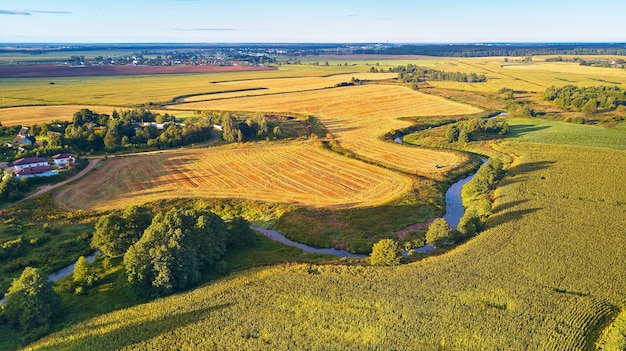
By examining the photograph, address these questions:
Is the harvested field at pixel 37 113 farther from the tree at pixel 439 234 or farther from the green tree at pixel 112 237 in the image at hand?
the tree at pixel 439 234

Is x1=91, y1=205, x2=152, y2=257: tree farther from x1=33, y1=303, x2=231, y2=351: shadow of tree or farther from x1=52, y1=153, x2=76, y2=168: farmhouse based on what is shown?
x1=52, y1=153, x2=76, y2=168: farmhouse

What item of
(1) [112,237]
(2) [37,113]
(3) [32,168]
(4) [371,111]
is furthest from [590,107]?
(2) [37,113]

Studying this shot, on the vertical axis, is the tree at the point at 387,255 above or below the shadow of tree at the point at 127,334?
above

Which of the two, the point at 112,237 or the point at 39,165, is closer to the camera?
the point at 112,237

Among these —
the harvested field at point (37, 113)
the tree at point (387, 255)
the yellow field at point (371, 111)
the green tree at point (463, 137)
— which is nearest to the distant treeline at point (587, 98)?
the yellow field at point (371, 111)

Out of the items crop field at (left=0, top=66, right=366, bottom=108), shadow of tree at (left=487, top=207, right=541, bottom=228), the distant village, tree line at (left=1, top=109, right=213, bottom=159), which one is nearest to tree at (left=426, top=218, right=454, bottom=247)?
shadow of tree at (left=487, top=207, right=541, bottom=228)

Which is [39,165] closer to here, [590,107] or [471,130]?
[471,130]
